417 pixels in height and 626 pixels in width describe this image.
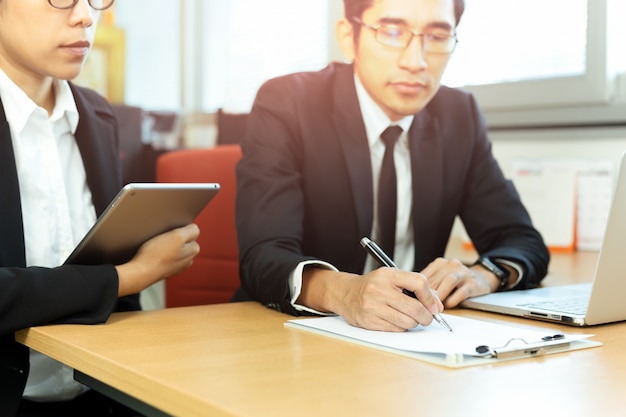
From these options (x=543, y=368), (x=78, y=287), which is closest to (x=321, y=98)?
(x=78, y=287)

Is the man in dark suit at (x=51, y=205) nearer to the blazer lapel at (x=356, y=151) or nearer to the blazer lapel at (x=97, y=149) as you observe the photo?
the blazer lapel at (x=97, y=149)

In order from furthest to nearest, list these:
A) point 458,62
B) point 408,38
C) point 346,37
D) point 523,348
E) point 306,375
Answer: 1. point 458,62
2. point 346,37
3. point 408,38
4. point 523,348
5. point 306,375

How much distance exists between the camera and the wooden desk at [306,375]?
0.74 meters

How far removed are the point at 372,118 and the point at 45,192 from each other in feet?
2.31

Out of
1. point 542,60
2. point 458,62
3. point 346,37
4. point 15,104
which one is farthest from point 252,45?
point 15,104

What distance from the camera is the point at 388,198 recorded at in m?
1.70

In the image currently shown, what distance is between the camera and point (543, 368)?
0.91 m

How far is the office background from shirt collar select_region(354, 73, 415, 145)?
44cm

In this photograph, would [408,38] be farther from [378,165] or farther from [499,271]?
[499,271]

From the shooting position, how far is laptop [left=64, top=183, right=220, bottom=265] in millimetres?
1151

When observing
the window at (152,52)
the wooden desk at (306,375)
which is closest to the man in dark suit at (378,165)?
the wooden desk at (306,375)

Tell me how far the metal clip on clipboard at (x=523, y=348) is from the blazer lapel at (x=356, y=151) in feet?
2.30

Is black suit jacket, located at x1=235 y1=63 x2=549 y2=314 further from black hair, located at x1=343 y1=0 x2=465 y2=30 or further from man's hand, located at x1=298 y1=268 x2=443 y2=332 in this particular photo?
man's hand, located at x1=298 y1=268 x2=443 y2=332

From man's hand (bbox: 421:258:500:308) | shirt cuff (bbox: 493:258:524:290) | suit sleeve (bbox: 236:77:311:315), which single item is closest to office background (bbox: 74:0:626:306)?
suit sleeve (bbox: 236:77:311:315)
